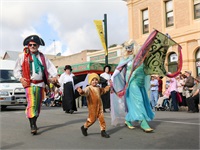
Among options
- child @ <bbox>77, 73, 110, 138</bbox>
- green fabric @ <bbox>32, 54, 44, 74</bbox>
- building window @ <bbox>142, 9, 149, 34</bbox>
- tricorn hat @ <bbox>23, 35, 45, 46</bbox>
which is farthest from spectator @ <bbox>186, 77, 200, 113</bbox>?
building window @ <bbox>142, 9, 149, 34</bbox>

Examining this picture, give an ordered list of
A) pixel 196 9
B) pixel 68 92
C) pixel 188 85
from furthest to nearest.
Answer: pixel 196 9, pixel 188 85, pixel 68 92

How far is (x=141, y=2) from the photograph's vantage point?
24672mm

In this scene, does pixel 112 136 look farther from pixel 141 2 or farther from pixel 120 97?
pixel 141 2

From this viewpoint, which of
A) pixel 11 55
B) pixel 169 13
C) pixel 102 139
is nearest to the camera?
pixel 102 139

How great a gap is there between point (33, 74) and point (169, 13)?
1846cm

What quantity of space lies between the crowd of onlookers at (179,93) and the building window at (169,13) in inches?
416

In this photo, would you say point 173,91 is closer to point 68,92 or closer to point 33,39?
point 68,92

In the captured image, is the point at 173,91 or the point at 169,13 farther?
the point at 169,13

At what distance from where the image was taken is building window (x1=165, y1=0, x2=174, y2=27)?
22217 millimetres

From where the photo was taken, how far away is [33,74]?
5.89m

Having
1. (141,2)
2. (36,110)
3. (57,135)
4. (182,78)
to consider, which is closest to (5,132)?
(36,110)

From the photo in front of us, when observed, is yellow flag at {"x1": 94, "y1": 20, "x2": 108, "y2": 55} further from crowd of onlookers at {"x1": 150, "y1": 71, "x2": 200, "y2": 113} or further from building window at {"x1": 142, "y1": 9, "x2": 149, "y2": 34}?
building window at {"x1": 142, "y1": 9, "x2": 149, "y2": 34}

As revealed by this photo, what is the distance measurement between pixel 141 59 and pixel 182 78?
7.21 metres

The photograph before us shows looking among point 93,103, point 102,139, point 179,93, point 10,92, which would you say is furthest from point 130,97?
point 10,92
